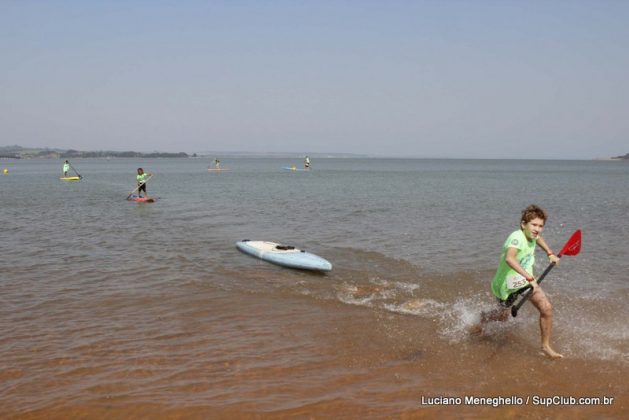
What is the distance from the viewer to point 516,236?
6.45 metres

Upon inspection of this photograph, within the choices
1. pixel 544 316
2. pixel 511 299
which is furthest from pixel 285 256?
pixel 544 316

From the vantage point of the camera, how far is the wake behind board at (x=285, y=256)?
40.2 feet

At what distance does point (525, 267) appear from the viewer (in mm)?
6602

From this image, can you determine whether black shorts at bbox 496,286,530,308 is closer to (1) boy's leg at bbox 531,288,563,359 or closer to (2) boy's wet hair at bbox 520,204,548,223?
(1) boy's leg at bbox 531,288,563,359

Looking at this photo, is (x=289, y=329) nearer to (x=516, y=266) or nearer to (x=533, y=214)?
(x=516, y=266)

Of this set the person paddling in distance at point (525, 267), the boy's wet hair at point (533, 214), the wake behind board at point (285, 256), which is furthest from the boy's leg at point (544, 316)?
the wake behind board at point (285, 256)

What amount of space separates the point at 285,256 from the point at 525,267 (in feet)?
24.5

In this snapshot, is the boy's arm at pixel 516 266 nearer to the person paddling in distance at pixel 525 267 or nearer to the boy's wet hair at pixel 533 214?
the person paddling in distance at pixel 525 267

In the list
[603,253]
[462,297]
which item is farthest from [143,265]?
[603,253]

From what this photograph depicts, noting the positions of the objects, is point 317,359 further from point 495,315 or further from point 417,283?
point 417,283

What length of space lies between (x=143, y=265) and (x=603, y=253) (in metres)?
13.2

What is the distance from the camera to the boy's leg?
21.2 ft

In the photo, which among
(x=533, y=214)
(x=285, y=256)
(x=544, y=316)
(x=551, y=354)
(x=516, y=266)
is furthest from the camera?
(x=285, y=256)

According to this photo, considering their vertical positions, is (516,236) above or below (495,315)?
above
